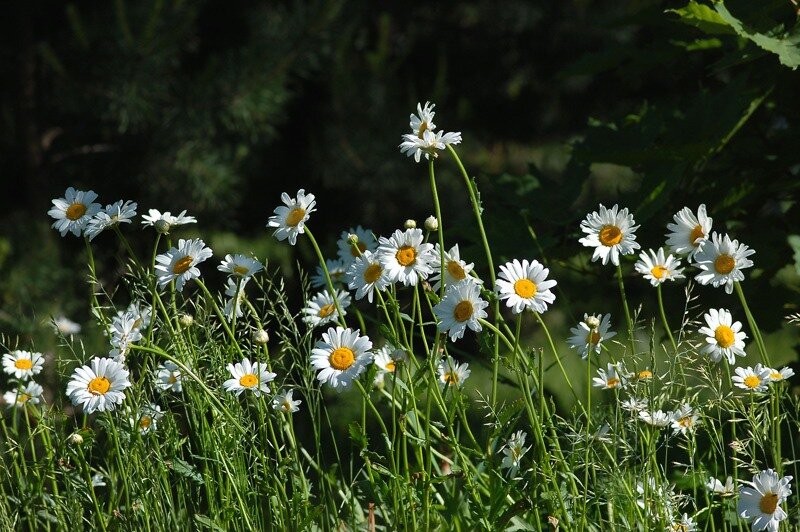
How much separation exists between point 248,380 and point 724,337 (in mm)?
681

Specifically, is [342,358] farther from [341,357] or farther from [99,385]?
[99,385]

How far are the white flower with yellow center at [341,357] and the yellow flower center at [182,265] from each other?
23 centimetres

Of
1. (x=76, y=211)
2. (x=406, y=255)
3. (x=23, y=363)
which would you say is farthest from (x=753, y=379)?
(x=23, y=363)

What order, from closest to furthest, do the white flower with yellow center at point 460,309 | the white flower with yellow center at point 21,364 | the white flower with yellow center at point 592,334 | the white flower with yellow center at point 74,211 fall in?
the white flower with yellow center at point 460,309, the white flower with yellow center at point 592,334, the white flower with yellow center at point 74,211, the white flower with yellow center at point 21,364

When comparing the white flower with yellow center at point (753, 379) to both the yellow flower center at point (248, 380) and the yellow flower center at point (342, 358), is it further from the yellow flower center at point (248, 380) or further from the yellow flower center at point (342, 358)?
the yellow flower center at point (248, 380)

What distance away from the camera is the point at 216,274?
4.02 m

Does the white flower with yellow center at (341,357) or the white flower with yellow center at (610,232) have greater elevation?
the white flower with yellow center at (610,232)

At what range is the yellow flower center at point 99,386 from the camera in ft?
4.31

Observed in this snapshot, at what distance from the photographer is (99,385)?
1326 millimetres

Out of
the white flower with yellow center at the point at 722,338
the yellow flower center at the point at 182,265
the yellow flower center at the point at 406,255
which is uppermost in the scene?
the yellow flower center at the point at 182,265

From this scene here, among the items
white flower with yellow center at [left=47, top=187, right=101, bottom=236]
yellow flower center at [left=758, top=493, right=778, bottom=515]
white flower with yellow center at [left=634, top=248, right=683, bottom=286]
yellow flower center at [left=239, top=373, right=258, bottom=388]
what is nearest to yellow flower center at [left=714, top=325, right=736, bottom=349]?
white flower with yellow center at [left=634, top=248, right=683, bottom=286]

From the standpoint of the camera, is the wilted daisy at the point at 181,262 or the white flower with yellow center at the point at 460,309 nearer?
the white flower with yellow center at the point at 460,309

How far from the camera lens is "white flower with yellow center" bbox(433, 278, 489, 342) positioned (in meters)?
1.19

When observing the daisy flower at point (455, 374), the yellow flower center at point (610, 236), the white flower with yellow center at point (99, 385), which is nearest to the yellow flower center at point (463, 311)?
the daisy flower at point (455, 374)
